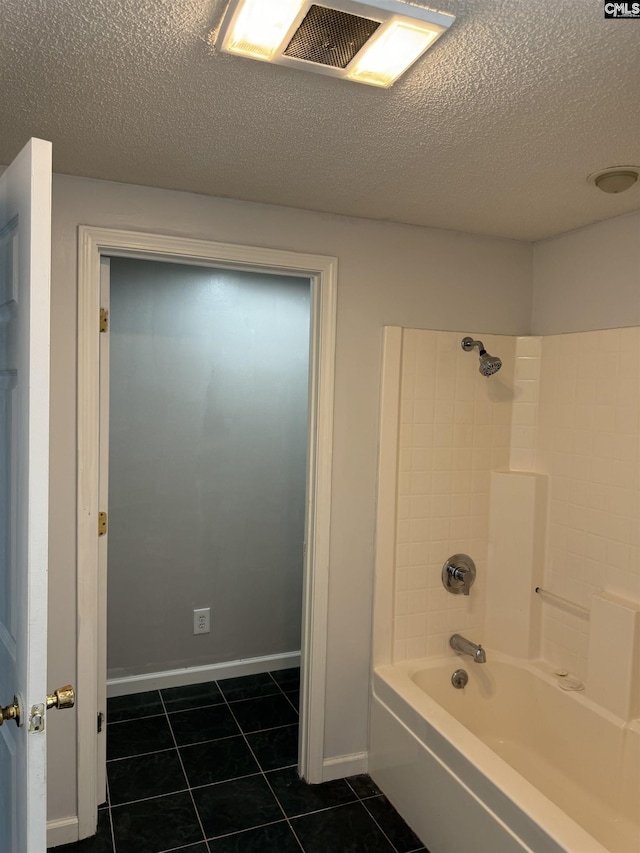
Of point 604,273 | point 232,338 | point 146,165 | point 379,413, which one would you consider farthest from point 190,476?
point 604,273

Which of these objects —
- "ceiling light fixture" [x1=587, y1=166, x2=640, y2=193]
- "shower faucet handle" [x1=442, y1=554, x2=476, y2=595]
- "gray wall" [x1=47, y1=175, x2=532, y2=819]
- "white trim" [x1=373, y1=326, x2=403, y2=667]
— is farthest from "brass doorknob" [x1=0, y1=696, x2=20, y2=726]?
"ceiling light fixture" [x1=587, y1=166, x2=640, y2=193]

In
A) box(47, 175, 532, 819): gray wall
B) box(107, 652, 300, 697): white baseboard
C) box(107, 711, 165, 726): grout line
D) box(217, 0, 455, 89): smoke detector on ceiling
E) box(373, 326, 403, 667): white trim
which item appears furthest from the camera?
box(107, 652, 300, 697): white baseboard

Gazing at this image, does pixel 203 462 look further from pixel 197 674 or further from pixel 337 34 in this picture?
pixel 337 34

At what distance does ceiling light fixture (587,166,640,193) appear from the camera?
73.0 inches

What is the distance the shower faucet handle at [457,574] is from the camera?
2697 millimetres

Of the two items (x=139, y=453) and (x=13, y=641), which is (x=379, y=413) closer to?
(x=139, y=453)

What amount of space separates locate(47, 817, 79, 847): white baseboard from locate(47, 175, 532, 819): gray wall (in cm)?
3

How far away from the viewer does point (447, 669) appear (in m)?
2.65

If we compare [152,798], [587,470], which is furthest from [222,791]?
[587,470]

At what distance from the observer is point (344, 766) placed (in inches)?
103

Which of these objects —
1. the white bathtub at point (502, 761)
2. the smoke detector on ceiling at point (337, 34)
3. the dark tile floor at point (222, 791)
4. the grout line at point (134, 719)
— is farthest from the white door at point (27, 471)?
the grout line at point (134, 719)

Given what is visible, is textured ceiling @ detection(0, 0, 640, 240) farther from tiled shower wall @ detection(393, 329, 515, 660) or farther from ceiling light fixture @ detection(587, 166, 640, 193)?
tiled shower wall @ detection(393, 329, 515, 660)

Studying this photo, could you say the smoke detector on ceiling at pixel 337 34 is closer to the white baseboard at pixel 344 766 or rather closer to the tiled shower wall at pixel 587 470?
the tiled shower wall at pixel 587 470

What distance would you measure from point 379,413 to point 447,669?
111cm
